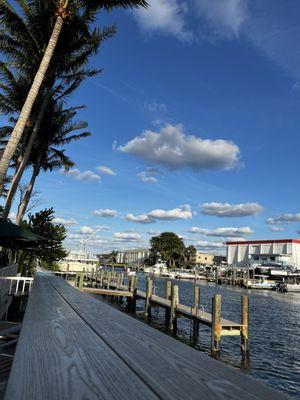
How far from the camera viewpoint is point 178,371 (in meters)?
2.11

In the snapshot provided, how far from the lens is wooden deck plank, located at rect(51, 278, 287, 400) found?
68.8 inches

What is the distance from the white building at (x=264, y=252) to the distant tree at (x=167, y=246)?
24426 mm

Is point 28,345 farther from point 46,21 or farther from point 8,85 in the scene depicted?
point 8,85

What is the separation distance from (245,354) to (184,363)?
14.9m

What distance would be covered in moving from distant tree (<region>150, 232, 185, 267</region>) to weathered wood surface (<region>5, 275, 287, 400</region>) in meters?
136

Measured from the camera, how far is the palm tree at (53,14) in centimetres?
1503

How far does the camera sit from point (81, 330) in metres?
3.31

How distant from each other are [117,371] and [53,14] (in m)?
19.2

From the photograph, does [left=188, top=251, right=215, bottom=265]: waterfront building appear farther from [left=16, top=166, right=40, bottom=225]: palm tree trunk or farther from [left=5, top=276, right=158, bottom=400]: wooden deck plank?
[left=5, top=276, right=158, bottom=400]: wooden deck plank

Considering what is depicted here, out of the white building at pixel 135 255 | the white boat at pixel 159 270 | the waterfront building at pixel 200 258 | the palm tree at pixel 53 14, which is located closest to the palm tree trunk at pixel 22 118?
the palm tree at pixel 53 14

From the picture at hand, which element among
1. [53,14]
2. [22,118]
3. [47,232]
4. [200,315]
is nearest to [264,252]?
[47,232]

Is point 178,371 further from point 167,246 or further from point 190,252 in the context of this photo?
point 190,252

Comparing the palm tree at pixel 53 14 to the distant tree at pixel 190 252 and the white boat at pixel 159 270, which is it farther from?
the distant tree at pixel 190 252

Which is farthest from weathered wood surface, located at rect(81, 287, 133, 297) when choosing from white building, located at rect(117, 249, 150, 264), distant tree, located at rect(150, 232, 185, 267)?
white building, located at rect(117, 249, 150, 264)
